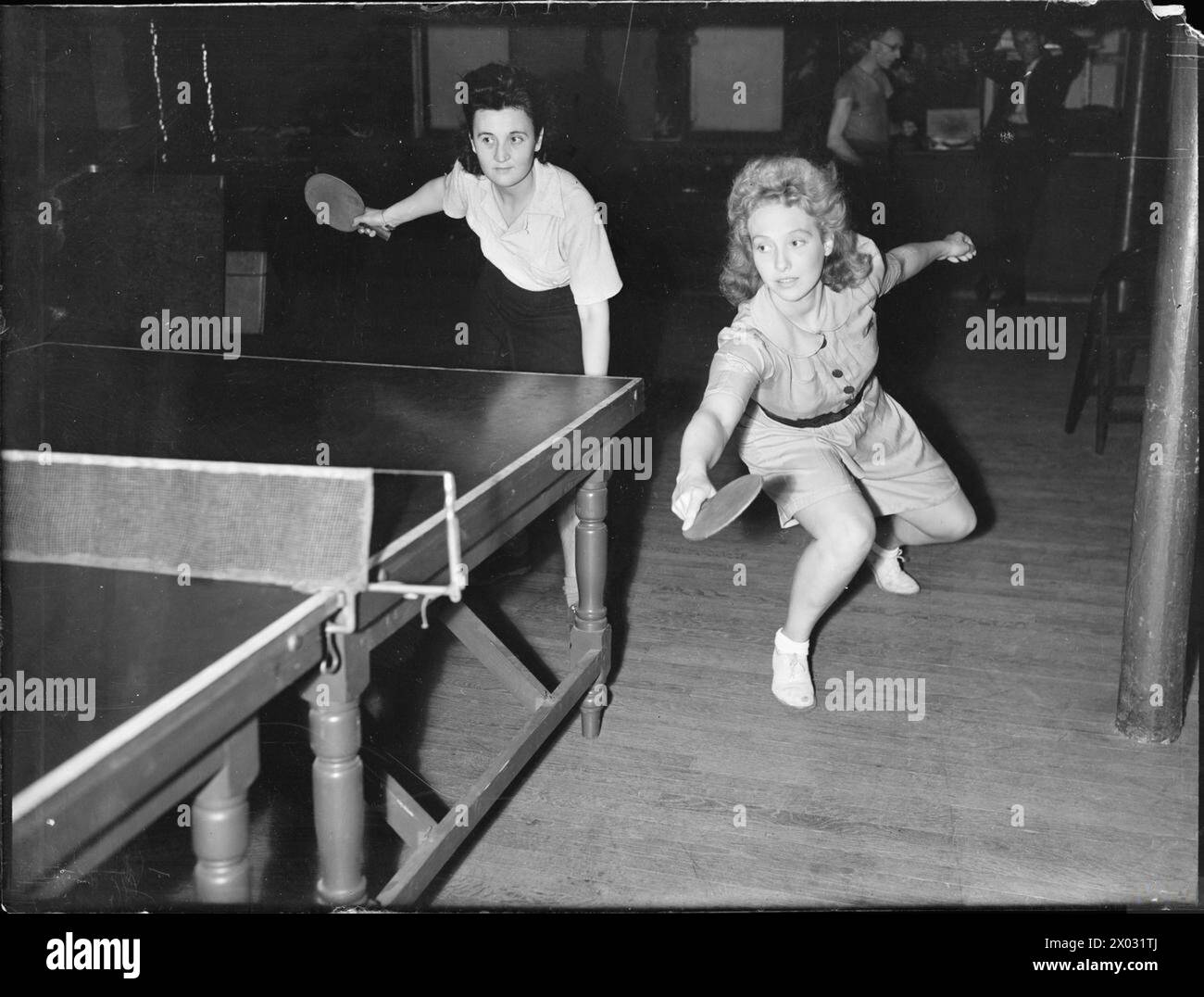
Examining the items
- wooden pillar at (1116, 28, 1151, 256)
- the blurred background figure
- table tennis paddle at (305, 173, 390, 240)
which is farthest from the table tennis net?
the blurred background figure

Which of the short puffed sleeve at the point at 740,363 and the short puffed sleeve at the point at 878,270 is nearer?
the short puffed sleeve at the point at 740,363

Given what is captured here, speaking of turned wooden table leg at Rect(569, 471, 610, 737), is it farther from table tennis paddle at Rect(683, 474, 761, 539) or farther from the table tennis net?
the table tennis net

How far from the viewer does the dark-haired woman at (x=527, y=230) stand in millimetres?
3121

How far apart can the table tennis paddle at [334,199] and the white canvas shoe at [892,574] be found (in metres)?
1.74

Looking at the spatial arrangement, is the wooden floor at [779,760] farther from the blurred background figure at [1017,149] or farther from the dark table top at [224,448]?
the blurred background figure at [1017,149]

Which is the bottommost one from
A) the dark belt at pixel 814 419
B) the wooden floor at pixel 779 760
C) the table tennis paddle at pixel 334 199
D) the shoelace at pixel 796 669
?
the wooden floor at pixel 779 760

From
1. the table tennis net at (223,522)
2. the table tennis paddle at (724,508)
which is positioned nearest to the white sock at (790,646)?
the table tennis paddle at (724,508)

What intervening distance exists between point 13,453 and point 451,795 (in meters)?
1.21

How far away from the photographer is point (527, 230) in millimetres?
3312

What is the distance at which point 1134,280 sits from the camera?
5.88m

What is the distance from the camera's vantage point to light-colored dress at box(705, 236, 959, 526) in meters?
2.81

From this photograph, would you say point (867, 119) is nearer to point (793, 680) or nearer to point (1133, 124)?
point (1133, 124)

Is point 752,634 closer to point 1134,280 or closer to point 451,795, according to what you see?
point 451,795

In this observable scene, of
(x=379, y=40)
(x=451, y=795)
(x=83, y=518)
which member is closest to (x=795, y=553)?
(x=451, y=795)
